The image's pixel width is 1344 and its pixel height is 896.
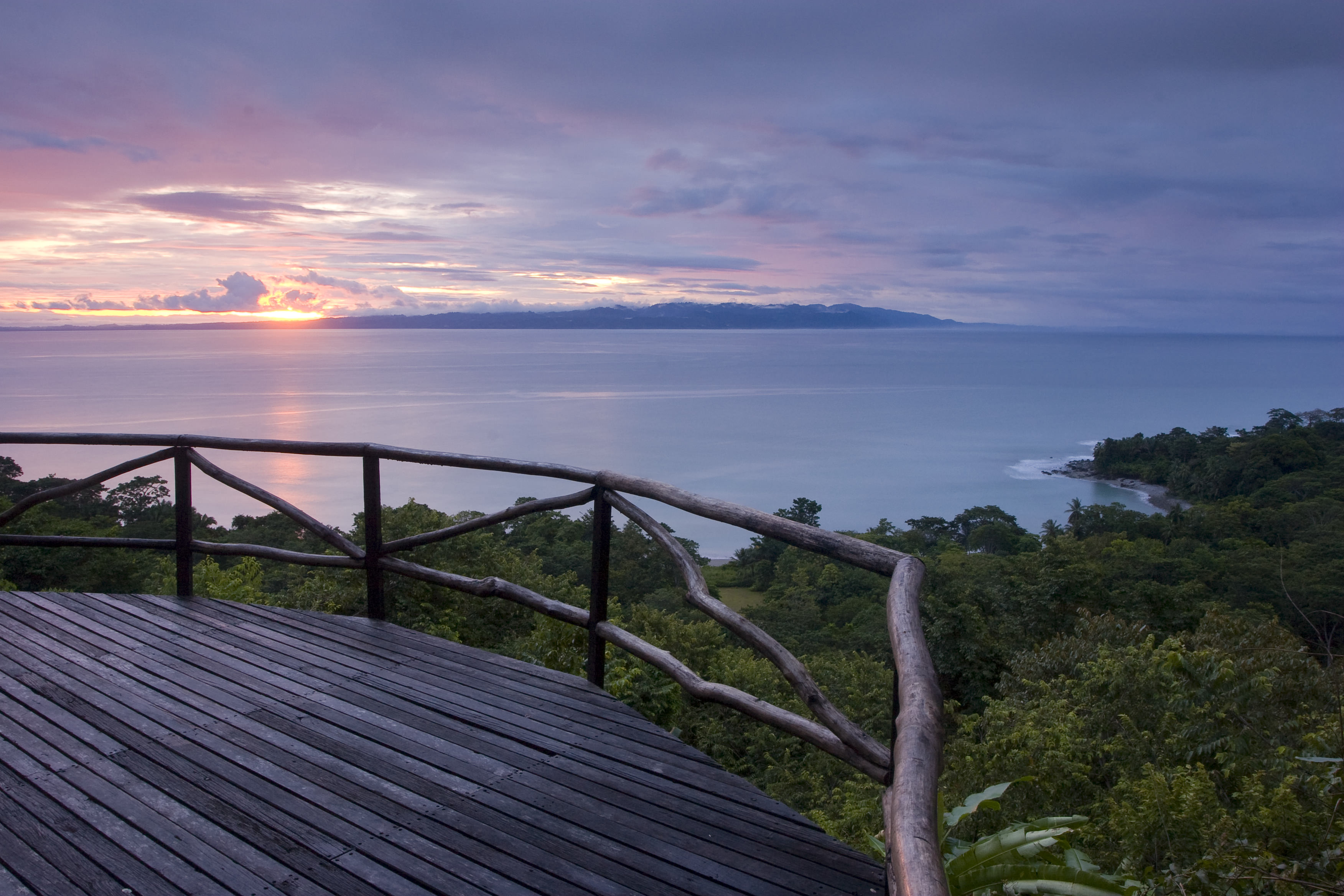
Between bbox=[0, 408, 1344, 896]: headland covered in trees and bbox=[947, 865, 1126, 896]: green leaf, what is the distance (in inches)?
8.1

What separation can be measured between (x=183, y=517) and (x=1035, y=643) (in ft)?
50.7

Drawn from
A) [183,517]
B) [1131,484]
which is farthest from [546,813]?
[1131,484]

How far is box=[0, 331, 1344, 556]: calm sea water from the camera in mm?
51781

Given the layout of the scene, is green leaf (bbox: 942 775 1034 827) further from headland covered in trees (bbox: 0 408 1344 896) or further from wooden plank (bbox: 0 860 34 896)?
wooden plank (bbox: 0 860 34 896)

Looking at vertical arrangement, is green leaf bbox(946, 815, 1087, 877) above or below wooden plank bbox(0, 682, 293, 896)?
below

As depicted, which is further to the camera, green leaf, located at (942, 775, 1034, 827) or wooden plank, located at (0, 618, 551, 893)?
green leaf, located at (942, 775, 1034, 827)

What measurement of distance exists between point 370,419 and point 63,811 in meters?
57.6

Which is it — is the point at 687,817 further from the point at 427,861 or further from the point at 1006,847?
the point at 1006,847

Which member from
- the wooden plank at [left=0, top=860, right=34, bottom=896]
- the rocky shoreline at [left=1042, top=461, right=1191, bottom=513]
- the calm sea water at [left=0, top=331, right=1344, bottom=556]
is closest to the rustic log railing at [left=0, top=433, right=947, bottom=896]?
the wooden plank at [left=0, top=860, right=34, bottom=896]

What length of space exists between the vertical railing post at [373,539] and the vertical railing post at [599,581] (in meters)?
1.10

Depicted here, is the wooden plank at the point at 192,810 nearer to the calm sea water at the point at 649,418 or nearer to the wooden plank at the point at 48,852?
the wooden plank at the point at 48,852

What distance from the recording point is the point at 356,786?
2.20 m

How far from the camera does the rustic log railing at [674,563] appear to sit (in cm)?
143

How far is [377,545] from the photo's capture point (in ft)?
12.0
